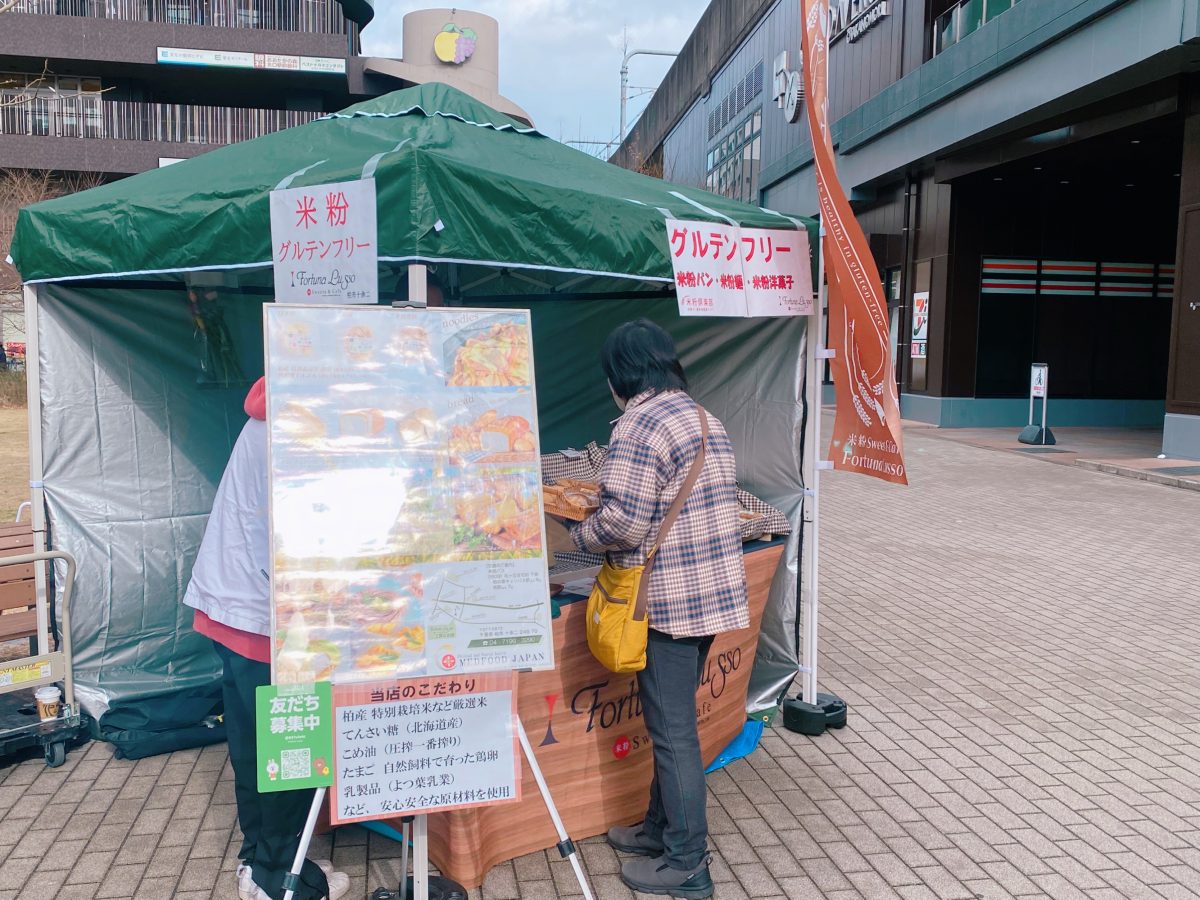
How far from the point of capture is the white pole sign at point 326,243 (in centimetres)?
316

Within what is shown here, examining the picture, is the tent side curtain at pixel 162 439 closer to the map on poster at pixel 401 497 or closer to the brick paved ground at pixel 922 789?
the brick paved ground at pixel 922 789

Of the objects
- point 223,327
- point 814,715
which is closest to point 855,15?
point 223,327

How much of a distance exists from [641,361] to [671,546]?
57cm

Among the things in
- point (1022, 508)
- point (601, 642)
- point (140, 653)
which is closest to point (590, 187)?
point (601, 642)

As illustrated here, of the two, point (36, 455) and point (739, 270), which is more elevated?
point (739, 270)

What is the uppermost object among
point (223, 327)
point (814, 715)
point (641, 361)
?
point (223, 327)

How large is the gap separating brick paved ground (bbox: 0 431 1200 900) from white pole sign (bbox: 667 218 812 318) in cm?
190

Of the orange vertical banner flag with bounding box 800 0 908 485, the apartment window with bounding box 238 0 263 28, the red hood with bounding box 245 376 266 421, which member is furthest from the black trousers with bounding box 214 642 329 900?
the apartment window with bounding box 238 0 263 28

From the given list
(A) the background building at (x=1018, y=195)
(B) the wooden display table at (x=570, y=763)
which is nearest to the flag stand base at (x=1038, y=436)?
(A) the background building at (x=1018, y=195)

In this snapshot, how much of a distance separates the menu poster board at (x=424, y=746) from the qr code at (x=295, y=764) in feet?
0.26

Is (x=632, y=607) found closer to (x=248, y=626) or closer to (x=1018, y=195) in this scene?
(x=248, y=626)

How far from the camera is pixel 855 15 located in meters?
22.2

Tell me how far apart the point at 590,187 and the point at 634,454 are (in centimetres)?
139

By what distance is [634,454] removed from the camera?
293 centimetres
